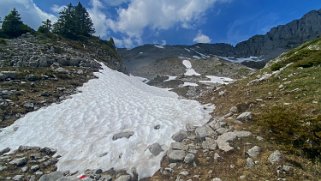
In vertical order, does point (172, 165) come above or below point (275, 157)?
below

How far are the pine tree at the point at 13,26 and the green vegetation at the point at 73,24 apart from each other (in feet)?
39.8

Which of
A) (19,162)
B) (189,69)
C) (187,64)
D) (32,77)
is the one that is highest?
(187,64)

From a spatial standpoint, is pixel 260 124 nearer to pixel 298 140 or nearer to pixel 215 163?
pixel 298 140

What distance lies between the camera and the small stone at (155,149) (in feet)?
42.1

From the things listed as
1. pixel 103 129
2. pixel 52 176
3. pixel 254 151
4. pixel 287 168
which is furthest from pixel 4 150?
pixel 287 168

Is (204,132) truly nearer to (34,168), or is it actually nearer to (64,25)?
(34,168)

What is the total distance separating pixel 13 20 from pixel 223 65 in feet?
181

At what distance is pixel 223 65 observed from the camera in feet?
281

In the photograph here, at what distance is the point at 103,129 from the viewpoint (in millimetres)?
17297

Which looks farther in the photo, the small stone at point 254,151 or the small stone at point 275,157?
the small stone at point 254,151

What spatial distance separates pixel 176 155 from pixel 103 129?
660 centimetres

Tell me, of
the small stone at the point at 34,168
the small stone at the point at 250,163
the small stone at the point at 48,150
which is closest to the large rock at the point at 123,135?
the small stone at the point at 48,150

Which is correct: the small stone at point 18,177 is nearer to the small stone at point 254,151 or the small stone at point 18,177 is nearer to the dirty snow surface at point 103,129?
the dirty snow surface at point 103,129

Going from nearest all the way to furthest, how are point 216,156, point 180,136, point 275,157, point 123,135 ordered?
point 275,157, point 216,156, point 180,136, point 123,135
